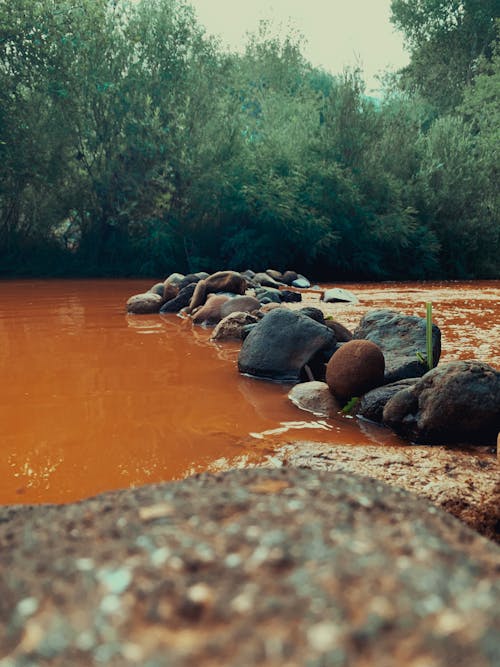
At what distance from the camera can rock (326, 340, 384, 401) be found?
3785 millimetres

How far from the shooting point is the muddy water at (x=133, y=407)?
110 inches

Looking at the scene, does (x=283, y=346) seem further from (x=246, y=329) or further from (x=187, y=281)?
(x=187, y=281)

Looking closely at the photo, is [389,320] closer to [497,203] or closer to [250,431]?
[250,431]

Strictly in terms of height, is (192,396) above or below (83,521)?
below

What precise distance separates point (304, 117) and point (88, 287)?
9.36 m

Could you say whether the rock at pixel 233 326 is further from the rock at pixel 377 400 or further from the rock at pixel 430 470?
the rock at pixel 430 470

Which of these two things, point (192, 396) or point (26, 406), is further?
point (192, 396)

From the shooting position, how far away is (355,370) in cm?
380

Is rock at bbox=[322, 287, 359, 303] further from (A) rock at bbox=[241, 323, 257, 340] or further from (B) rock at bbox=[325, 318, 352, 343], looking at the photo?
(B) rock at bbox=[325, 318, 352, 343]

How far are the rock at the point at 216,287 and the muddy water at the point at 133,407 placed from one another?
88cm

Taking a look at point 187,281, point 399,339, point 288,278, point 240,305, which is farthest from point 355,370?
point 288,278

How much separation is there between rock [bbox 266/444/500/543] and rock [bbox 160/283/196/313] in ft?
19.3

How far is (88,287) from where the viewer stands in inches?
502

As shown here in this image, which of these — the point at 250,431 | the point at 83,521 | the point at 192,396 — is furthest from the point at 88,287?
the point at 83,521
